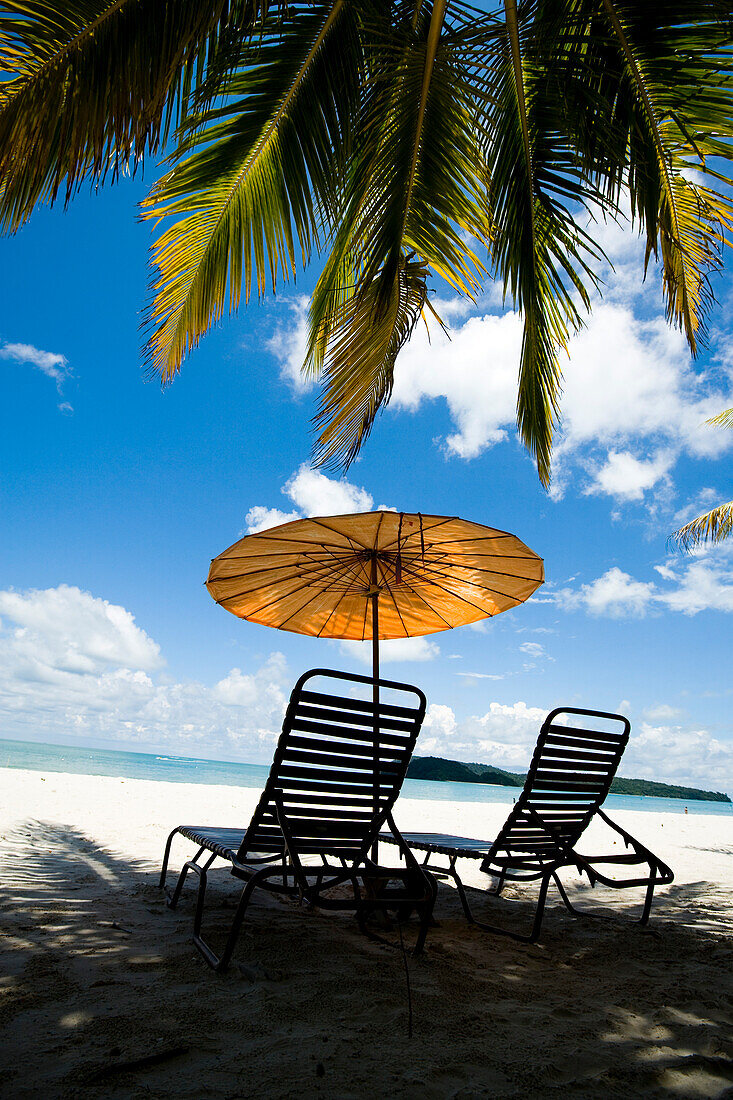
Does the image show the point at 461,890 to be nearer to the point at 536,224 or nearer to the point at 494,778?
the point at 536,224

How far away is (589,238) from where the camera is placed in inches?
173

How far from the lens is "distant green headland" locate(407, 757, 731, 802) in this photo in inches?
2328

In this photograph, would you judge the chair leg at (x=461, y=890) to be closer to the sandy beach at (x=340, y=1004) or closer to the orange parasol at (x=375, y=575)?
the sandy beach at (x=340, y=1004)

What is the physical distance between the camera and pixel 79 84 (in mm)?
3133

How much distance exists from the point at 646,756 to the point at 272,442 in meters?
54.7

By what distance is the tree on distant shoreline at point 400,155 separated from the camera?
11.5 ft

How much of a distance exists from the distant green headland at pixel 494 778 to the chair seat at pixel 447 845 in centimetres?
5240

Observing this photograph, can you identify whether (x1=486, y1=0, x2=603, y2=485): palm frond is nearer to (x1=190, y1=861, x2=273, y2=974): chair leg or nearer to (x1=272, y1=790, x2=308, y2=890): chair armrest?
(x1=272, y1=790, x2=308, y2=890): chair armrest

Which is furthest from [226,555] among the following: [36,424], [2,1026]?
[36,424]

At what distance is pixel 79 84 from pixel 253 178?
1698 mm

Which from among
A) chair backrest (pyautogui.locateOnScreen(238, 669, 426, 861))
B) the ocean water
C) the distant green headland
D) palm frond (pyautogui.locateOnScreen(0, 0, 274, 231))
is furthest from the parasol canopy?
the distant green headland

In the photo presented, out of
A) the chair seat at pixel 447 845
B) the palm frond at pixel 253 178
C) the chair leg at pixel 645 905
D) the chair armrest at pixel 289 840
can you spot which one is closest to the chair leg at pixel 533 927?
Answer: the chair seat at pixel 447 845

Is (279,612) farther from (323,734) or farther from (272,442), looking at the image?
(272,442)

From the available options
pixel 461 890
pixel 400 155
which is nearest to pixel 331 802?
pixel 461 890
